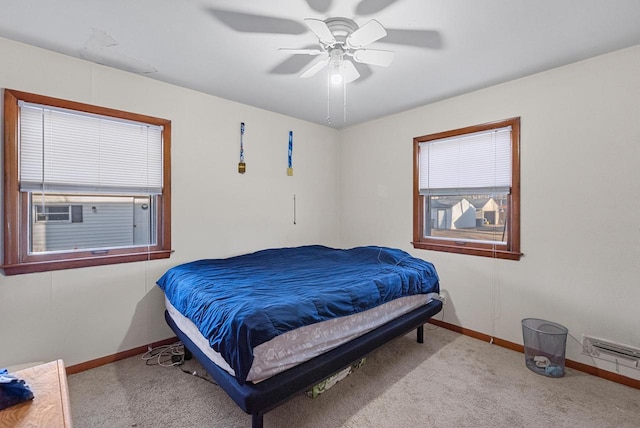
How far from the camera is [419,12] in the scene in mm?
1736

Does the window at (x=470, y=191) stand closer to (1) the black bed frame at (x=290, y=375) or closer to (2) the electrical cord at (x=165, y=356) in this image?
(1) the black bed frame at (x=290, y=375)

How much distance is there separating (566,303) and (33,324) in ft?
13.6

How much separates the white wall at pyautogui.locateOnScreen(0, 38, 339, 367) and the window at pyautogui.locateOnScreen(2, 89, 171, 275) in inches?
3.7

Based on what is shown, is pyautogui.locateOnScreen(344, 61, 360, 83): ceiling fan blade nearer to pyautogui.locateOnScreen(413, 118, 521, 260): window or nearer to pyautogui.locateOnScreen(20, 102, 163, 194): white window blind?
pyautogui.locateOnScreen(413, 118, 521, 260): window

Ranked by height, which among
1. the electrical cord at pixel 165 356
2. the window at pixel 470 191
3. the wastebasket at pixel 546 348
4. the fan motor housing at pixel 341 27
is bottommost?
the electrical cord at pixel 165 356

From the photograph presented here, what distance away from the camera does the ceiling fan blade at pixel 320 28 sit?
5.14 feet

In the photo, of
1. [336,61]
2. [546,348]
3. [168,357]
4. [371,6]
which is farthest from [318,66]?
[546,348]

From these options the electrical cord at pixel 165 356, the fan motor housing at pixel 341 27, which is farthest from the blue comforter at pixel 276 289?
the fan motor housing at pixel 341 27

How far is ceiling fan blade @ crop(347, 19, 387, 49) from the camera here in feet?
5.25

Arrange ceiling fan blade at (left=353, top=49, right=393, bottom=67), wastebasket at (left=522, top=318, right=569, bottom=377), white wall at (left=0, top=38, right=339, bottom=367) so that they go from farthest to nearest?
1. wastebasket at (left=522, top=318, right=569, bottom=377)
2. white wall at (left=0, top=38, right=339, bottom=367)
3. ceiling fan blade at (left=353, top=49, right=393, bottom=67)

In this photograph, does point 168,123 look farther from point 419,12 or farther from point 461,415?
point 461,415

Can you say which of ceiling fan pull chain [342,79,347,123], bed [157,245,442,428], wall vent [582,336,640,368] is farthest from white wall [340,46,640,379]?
ceiling fan pull chain [342,79,347,123]

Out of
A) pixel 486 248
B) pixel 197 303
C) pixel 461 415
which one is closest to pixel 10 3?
pixel 197 303

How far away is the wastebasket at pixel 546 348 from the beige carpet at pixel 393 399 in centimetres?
8
